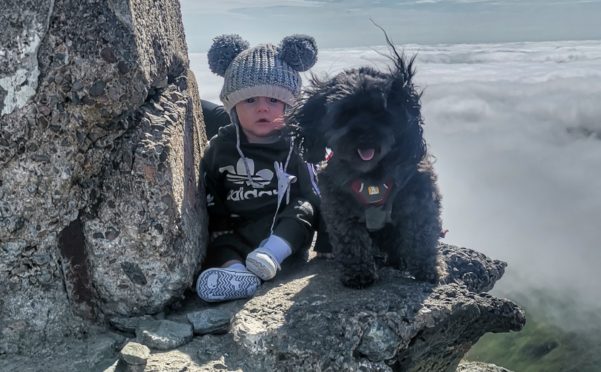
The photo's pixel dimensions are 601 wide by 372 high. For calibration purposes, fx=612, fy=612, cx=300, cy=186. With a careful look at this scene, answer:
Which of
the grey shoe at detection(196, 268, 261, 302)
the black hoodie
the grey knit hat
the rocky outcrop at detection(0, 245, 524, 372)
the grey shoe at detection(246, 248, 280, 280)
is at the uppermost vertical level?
the grey knit hat

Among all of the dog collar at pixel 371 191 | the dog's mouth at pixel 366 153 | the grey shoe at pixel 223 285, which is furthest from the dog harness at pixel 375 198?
the grey shoe at pixel 223 285

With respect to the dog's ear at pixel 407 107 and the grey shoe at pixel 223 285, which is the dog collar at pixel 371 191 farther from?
the grey shoe at pixel 223 285

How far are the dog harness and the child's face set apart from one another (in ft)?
3.23

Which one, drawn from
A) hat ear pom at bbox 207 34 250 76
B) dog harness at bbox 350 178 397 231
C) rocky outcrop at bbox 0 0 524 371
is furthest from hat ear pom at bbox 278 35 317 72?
dog harness at bbox 350 178 397 231

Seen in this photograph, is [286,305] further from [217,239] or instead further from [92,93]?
[92,93]

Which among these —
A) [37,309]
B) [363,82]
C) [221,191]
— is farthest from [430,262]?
[37,309]

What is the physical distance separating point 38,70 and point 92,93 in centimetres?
29

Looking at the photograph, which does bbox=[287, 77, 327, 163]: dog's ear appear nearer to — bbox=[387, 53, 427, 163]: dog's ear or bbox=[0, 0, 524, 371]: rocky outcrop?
bbox=[387, 53, 427, 163]: dog's ear

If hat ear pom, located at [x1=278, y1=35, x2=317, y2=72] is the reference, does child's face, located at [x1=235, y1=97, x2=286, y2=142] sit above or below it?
below

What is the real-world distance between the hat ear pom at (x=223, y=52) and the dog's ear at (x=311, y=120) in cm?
119

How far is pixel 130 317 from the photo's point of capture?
12.1 feet

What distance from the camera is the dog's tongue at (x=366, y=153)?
11.5 ft

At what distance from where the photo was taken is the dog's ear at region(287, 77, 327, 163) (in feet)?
12.4

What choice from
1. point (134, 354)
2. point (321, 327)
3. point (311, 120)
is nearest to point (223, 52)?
point (311, 120)
